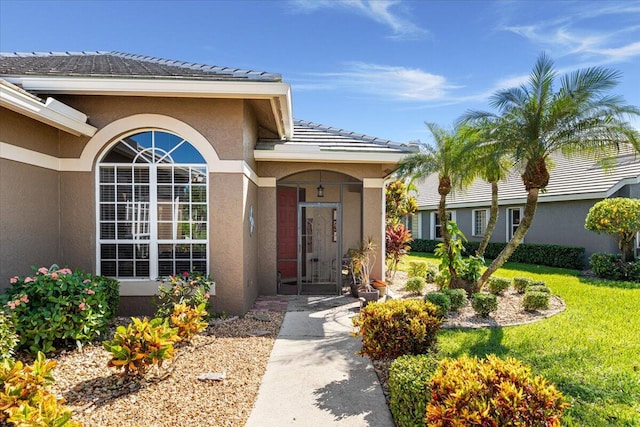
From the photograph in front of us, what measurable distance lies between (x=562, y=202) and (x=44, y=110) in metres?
19.0

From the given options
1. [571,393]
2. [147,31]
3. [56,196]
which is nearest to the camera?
[571,393]

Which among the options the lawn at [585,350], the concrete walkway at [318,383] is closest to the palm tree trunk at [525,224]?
the lawn at [585,350]

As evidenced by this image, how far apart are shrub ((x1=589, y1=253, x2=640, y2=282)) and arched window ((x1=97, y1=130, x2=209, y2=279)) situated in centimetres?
1348

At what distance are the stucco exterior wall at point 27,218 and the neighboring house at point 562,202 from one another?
9.84 metres

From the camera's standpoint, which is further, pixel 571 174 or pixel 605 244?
pixel 571 174

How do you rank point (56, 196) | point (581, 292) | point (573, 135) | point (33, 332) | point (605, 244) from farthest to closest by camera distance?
point (605, 244)
point (581, 292)
point (573, 135)
point (56, 196)
point (33, 332)

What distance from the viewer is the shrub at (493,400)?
2.72 meters

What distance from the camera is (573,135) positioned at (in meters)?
8.02

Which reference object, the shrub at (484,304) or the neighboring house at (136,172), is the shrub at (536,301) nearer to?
the shrub at (484,304)

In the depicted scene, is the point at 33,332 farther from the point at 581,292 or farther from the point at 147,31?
the point at 581,292

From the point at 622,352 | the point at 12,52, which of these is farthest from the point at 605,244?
the point at 12,52

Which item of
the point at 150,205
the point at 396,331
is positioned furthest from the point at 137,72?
the point at 396,331

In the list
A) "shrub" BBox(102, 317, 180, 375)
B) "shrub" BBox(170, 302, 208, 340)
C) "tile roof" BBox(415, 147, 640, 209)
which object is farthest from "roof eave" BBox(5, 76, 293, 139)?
"tile roof" BBox(415, 147, 640, 209)

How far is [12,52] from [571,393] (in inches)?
606
